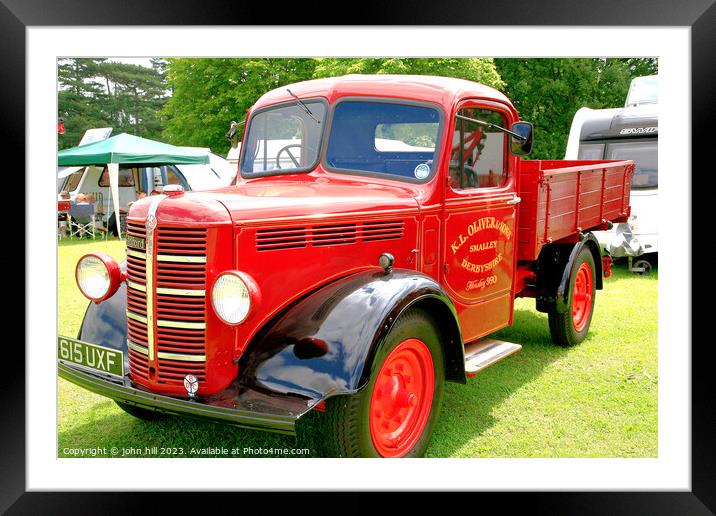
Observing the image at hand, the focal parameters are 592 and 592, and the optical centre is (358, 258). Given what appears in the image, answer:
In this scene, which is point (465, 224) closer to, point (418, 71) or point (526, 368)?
point (418, 71)

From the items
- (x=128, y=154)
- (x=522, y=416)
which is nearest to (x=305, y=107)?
(x=522, y=416)

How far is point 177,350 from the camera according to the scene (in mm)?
2967

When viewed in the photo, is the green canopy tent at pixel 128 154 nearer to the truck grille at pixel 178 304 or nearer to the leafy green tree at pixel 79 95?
the leafy green tree at pixel 79 95

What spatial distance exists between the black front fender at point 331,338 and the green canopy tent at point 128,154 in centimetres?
734

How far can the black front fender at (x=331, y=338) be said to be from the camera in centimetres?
281

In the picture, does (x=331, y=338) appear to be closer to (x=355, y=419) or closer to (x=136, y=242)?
(x=355, y=419)

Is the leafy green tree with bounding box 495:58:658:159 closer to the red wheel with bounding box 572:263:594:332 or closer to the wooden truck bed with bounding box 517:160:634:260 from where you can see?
the wooden truck bed with bounding box 517:160:634:260

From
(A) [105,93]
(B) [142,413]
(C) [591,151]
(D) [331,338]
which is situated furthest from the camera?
(C) [591,151]

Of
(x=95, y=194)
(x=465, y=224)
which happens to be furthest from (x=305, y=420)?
(x=95, y=194)

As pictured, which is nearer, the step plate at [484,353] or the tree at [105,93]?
the tree at [105,93]

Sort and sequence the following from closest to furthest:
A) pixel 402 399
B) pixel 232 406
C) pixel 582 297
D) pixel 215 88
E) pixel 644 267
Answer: pixel 232 406 → pixel 402 399 → pixel 582 297 → pixel 215 88 → pixel 644 267

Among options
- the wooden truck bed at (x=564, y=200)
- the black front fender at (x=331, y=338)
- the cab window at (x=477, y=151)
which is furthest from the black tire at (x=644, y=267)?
the black front fender at (x=331, y=338)

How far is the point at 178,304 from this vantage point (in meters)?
2.94
